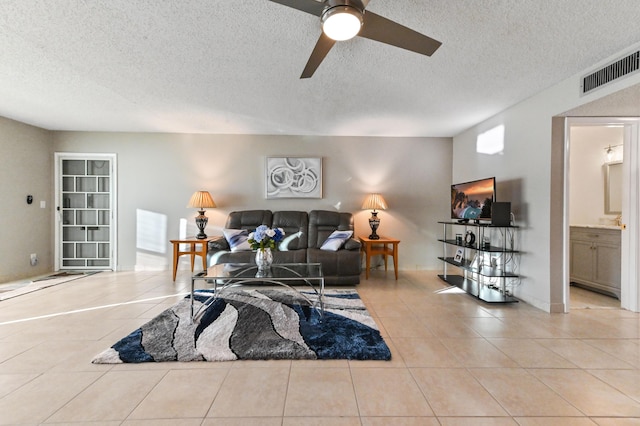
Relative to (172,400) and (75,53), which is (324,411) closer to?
(172,400)

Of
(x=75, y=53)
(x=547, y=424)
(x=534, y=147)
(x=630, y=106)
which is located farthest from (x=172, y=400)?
(x=630, y=106)

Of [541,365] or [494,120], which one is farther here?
[494,120]

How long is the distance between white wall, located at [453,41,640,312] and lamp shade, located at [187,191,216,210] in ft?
13.6

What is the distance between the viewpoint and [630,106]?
8.43 ft

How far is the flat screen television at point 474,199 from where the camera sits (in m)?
3.39

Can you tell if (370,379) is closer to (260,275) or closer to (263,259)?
(260,275)

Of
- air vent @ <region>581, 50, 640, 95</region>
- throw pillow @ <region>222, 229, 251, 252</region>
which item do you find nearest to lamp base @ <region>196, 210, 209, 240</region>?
throw pillow @ <region>222, 229, 251, 252</region>

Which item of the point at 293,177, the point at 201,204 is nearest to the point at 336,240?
the point at 293,177

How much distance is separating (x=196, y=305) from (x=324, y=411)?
2.03 m

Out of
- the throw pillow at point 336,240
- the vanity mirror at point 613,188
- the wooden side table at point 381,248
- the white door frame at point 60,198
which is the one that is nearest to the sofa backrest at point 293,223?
the throw pillow at point 336,240

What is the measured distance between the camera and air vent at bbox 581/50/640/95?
7.02 ft

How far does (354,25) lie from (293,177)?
11.0ft

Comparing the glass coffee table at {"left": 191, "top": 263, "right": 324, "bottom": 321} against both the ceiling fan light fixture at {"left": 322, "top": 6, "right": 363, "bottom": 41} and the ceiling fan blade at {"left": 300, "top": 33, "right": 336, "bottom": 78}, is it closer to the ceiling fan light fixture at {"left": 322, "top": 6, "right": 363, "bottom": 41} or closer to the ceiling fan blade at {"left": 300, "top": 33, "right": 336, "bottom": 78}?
the ceiling fan blade at {"left": 300, "top": 33, "right": 336, "bottom": 78}

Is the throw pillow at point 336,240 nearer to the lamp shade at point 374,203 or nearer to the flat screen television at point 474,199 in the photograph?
the lamp shade at point 374,203
